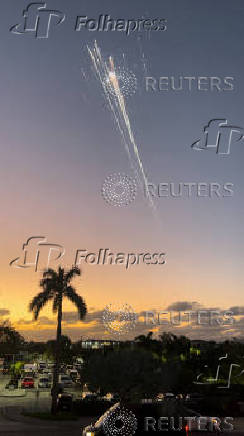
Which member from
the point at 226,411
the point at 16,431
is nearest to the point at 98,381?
the point at 226,411

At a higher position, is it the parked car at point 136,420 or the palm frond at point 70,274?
the palm frond at point 70,274

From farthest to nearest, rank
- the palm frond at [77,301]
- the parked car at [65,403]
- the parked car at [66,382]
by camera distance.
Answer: the parked car at [66,382], the parked car at [65,403], the palm frond at [77,301]

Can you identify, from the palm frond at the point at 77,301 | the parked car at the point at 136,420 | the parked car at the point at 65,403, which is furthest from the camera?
the parked car at the point at 65,403

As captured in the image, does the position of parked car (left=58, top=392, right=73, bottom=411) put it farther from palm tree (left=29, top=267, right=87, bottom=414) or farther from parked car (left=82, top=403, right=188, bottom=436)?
parked car (left=82, top=403, right=188, bottom=436)

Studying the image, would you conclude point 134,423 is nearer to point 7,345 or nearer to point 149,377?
point 149,377

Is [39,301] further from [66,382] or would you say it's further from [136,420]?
[66,382]

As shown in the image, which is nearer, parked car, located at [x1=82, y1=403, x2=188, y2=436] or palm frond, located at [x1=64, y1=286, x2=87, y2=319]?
parked car, located at [x1=82, y1=403, x2=188, y2=436]

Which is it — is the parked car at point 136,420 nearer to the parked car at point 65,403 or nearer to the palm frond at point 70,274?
the palm frond at point 70,274

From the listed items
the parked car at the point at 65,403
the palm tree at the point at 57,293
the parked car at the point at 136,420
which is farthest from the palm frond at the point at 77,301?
the parked car at the point at 136,420

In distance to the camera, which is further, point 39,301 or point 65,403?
point 65,403

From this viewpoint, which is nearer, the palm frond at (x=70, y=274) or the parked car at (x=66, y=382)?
the palm frond at (x=70, y=274)

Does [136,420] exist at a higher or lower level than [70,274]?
lower

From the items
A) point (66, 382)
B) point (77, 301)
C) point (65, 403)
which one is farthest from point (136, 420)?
point (66, 382)

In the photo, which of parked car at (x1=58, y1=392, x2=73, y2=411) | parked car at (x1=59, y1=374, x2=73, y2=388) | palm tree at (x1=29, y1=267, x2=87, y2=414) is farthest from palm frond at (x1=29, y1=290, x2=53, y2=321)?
parked car at (x1=59, y1=374, x2=73, y2=388)
